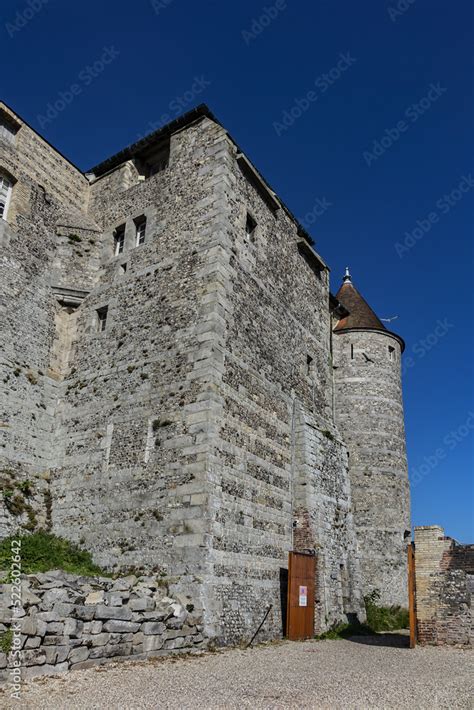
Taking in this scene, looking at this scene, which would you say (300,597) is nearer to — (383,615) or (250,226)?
(383,615)

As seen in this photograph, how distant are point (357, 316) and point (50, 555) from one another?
16272 mm

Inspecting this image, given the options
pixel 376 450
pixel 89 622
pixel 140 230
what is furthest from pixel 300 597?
pixel 140 230

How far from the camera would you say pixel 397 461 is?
21.7 metres

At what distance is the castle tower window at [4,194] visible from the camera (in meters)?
15.9

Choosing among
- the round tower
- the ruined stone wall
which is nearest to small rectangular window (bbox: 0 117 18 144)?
the round tower

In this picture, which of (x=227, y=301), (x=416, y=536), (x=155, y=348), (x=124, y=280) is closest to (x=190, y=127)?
(x=124, y=280)

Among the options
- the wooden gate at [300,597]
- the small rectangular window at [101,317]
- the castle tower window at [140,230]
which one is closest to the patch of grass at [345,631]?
the wooden gate at [300,597]

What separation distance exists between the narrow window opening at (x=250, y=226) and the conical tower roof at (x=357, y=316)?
8.31 m

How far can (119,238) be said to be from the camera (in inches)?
690

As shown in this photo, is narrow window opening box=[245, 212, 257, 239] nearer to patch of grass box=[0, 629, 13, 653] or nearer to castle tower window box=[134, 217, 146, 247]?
castle tower window box=[134, 217, 146, 247]

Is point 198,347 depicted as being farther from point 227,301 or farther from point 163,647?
point 163,647

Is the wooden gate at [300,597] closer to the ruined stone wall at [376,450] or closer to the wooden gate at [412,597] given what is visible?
the wooden gate at [412,597]

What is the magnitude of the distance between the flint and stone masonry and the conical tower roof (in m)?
4.42

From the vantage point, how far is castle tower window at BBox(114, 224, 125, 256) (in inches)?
680
